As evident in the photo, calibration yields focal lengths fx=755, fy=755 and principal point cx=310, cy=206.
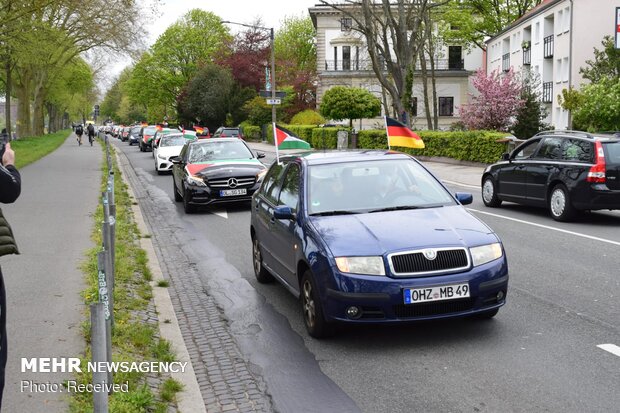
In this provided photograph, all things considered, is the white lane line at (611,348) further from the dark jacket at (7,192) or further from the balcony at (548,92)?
the balcony at (548,92)

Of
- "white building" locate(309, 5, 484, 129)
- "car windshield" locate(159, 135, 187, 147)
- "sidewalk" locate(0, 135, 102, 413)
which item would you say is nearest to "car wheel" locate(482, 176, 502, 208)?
"sidewalk" locate(0, 135, 102, 413)

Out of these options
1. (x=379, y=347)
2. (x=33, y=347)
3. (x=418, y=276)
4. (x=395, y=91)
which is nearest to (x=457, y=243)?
(x=418, y=276)

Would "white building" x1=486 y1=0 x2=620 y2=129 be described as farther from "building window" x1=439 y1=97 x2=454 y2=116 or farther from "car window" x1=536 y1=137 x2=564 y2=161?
"car window" x1=536 y1=137 x2=564 y2=161

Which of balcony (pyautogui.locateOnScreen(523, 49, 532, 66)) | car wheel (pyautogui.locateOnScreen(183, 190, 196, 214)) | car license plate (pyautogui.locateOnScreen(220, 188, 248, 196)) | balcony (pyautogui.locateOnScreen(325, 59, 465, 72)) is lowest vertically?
car wheel (pyautogui.locateOnScreen(183, 190, 196, 214))

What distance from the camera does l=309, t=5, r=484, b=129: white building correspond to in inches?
2899

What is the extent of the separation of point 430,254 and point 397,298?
1.41 feet

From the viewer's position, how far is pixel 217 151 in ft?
57.1

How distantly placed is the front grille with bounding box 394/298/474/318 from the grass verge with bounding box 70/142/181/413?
178cm

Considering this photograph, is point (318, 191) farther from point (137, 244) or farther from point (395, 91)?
point (395, 91)

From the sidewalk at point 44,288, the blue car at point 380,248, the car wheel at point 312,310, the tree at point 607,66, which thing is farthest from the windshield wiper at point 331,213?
the tree at point 607,66

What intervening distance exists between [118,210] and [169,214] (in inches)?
48.2

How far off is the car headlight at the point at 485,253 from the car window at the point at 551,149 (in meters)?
8.31

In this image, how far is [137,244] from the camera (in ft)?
36.7

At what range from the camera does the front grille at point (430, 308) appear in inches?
227
